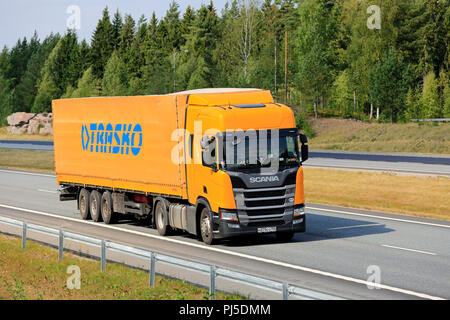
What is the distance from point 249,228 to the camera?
18562 millimetres

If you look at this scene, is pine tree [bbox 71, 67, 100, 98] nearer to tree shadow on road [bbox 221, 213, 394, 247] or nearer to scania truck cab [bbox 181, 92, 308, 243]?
tree shadow on road [bbox 221, 213, 394, 247]

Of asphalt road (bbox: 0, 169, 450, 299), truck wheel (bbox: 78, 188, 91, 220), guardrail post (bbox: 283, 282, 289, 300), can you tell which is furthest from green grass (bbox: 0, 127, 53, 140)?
guardrail post (bbox: 283, 282, 289, 300)

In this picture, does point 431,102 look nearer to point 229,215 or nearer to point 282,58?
point 282,58

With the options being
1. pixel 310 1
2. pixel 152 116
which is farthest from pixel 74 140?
pixel 310 1

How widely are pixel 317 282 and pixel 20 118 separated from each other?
9357 cm

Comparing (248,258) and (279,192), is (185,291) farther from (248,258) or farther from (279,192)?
(279,192)

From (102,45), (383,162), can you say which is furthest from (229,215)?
(102,45)

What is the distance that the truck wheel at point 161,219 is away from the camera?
69.3 ft

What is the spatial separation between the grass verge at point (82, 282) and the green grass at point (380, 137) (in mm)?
38842

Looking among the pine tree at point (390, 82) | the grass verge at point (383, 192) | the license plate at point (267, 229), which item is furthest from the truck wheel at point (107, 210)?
the pine tree at point (390, 82)

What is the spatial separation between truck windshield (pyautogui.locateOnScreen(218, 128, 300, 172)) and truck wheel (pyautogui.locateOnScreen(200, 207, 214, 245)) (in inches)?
56.6

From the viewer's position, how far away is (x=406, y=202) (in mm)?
29500

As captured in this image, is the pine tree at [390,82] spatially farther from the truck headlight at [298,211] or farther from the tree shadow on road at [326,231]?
the truck headlight at [298,211]

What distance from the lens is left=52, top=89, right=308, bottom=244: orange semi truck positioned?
1855 centimetres
